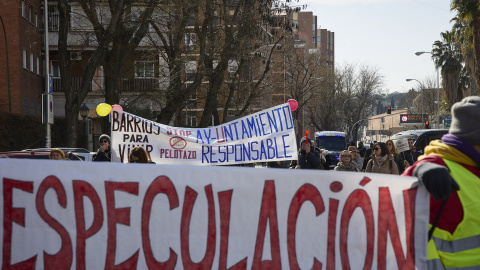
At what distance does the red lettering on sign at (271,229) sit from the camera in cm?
414

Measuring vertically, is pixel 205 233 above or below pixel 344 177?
below

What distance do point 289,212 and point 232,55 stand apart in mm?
24281

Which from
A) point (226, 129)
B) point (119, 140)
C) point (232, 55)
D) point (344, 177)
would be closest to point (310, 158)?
point (226, 129)

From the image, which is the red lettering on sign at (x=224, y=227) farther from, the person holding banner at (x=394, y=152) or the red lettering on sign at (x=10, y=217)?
the person holding banner at (x=394, y=152)

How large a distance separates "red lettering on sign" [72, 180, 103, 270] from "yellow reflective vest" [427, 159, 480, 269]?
1864 millimetres

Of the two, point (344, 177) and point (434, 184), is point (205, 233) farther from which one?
point (434, 184)

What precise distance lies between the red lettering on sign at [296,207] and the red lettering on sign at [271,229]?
0.24 ft

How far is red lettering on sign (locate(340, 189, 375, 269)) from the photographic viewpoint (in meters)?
4.10

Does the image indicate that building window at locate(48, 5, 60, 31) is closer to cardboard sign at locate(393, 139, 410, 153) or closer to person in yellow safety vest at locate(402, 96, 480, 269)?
cardboard sign at locate(393, 139, 410, 153)

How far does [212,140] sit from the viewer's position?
1246 cm

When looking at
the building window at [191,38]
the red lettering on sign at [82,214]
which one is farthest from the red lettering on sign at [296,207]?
the building window at [191,38]

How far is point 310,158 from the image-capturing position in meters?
13.7

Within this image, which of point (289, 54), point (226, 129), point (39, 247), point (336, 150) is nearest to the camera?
point (39, 247)

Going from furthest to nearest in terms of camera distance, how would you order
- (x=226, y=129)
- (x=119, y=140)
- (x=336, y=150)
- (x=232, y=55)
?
(x=336, y=150), (x=232, y=55), (x=226, y=129), (x=119, y=140)
